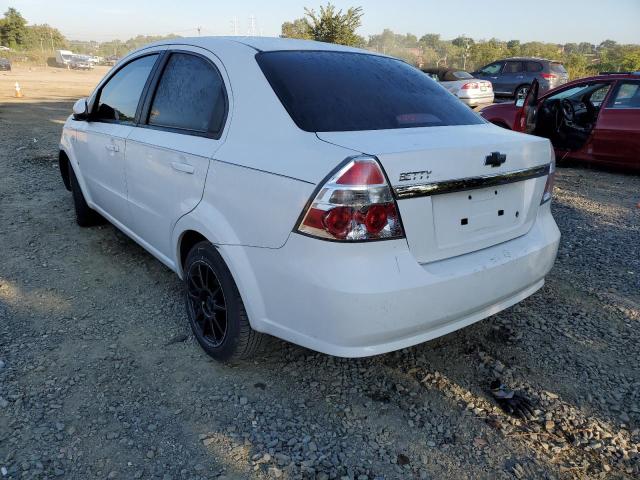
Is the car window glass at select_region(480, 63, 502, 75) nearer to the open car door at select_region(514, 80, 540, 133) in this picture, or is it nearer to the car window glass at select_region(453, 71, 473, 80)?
the car window glass at select_region(453, 71, 473, 80)

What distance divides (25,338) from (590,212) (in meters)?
5.44

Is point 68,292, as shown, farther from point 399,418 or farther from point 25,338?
point 399,418

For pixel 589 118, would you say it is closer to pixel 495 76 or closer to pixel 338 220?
pixel 338 220

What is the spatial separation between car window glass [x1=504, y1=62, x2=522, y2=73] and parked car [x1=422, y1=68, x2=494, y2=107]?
2209mm

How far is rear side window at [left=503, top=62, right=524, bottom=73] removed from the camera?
1756cm

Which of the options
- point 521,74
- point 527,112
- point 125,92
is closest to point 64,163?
point 125,92

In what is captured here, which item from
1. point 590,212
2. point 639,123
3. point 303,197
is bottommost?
point 590,212

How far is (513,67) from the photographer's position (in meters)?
17.7

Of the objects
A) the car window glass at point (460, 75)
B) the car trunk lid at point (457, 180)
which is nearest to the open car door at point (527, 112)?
the car trunk lid at point (457, 180)

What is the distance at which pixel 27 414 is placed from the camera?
231 centimetres

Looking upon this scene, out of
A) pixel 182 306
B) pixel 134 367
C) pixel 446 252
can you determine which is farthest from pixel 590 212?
pixel 134 367

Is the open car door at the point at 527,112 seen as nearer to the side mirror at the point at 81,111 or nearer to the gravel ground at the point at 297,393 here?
the gravel ground at the point at 297,393

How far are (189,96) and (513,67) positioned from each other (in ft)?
57.7

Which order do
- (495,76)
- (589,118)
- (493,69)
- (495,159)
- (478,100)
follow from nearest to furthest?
(495,159) < (589,118) < (478,100) < (495,76) < (493,69)
